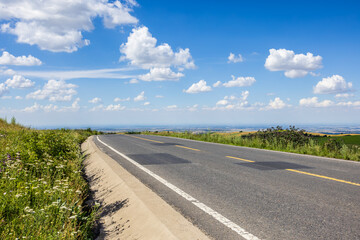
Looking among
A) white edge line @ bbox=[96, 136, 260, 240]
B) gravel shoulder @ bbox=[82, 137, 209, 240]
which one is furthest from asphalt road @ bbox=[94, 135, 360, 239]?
gravel shoulder @ bbox=[82, 137, 209, 240]

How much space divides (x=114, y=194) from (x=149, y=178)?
183cm

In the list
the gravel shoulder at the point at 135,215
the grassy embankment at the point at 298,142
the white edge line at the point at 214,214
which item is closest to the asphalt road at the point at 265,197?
the white edge line at the point at 214,214

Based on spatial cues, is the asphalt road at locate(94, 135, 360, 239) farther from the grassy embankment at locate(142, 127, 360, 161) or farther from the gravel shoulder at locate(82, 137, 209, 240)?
the grassy embankment at locate(142, 127, 360, 161)

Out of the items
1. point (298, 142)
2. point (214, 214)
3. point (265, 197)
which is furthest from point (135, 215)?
point (298, 142)

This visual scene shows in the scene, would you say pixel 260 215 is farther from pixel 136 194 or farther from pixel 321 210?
pixel 136 194

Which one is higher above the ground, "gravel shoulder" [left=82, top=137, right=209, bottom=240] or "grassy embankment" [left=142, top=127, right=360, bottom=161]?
"grassy embankment" [left=142, top=127, right=360, bottom=161]

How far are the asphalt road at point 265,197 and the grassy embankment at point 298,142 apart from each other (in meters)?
3.14

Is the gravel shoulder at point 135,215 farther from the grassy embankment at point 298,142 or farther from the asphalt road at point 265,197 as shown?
the grassy embankment at point 298,142

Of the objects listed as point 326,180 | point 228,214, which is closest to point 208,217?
point 228,214

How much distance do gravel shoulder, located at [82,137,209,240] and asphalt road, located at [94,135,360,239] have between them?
15.7 inches

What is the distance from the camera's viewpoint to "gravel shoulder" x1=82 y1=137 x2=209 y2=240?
3375 millimetres

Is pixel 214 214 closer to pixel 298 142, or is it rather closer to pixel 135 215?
pixel 135 215

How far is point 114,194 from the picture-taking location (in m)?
5.40

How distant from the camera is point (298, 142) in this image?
52.3 ft
